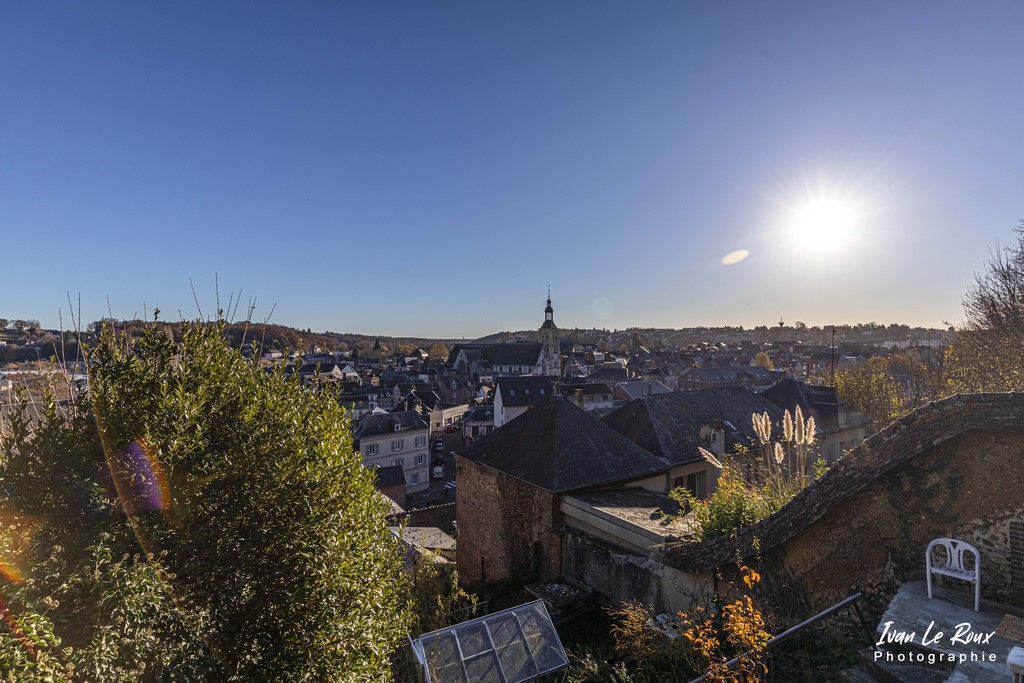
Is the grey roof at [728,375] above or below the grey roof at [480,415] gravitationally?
above

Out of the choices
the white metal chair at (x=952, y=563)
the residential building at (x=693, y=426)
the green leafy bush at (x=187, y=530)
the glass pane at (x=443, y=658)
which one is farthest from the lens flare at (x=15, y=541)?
the residential building at (x=693, y=426)

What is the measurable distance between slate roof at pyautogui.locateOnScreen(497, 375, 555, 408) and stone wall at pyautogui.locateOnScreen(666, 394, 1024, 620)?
42.9m

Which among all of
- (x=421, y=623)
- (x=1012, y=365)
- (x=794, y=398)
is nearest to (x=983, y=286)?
(x=1012, y=365)

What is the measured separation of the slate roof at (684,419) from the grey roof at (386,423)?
23860 mm

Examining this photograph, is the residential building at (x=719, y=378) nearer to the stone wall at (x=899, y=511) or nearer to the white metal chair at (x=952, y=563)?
the stone wall at (x=899, y=511)

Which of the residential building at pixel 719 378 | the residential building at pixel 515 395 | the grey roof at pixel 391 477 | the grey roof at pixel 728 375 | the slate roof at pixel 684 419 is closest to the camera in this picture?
the slate roof at pixel 684 419

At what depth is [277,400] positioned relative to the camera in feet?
15.9

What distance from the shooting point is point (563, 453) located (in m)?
13.2

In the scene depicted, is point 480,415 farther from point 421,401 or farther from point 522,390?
point 421,401

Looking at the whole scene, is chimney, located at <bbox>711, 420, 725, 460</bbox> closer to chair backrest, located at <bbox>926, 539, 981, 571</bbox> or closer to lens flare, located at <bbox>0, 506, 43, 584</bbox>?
chair backrest, located at <bbox>926, 539, 981, 571</bbox>

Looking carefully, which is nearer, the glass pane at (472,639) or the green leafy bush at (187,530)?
the green leafy bush at (187,530)

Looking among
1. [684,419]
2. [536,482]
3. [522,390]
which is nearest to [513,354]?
[522,390]

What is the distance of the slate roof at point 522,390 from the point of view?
50875mm
